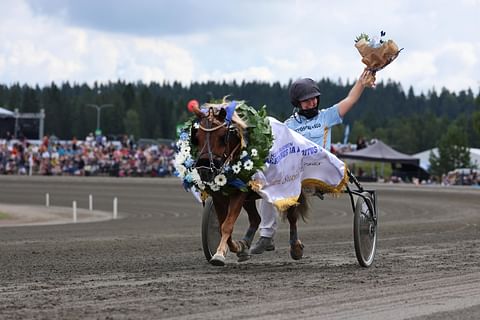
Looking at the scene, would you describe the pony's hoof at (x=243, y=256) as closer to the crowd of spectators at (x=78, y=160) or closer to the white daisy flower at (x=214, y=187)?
the white daisy flower at (x=214, y=187)

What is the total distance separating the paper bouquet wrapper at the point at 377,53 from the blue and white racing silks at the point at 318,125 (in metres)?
0.61

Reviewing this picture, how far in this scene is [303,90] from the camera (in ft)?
34.4

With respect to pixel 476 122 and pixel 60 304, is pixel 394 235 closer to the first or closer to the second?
pixel 60 304

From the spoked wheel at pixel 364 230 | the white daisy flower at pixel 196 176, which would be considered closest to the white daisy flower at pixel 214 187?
the white daisy flower at pixel 196 176

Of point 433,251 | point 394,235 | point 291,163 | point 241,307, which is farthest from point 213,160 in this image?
point 394,235

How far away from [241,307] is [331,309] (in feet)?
2.07

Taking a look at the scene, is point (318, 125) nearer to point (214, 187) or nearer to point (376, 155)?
point (214, 187)

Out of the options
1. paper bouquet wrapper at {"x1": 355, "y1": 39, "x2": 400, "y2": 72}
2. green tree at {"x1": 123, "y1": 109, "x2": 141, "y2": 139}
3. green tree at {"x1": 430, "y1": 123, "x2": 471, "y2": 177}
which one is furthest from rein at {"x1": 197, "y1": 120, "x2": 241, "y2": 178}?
green tree at {"x1": 123, "y1": 109, "x2": 141, "y2": 139}

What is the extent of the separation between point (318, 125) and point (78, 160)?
155 feet

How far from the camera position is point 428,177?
64.8 metres

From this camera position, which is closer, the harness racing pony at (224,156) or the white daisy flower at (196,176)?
the harness racing pony at (224,156)

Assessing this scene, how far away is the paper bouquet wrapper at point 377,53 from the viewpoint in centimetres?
1055

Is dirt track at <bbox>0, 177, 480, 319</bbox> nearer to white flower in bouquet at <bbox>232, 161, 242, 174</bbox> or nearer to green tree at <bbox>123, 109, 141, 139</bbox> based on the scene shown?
white flower in bouquet at <bbox>232, 161, 242, 174</bbox>

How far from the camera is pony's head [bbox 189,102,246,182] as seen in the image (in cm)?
920
